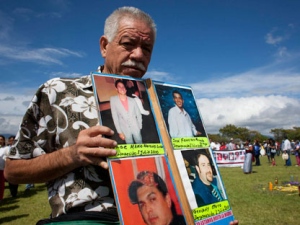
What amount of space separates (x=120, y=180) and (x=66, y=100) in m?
0.60

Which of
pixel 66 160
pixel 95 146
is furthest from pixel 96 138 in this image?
pixel 66 160

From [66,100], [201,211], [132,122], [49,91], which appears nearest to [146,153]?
[132,122]

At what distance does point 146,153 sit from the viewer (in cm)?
136

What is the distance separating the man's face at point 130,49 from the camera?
5.37 feet

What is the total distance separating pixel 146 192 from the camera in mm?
1274

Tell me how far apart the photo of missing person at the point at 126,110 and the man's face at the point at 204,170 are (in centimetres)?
34

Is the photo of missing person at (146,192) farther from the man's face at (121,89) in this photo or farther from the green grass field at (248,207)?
the green grass field at (248,207)

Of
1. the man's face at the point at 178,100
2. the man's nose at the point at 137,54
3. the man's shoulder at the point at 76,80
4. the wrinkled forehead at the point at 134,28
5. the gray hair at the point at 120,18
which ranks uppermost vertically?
the gray hair at the point at 120,18

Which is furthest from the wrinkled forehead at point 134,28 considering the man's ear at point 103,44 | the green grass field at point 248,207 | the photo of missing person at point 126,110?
the green grass field at point 248,207

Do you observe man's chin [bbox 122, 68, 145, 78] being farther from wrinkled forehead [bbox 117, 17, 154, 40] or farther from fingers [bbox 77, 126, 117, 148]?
fingers [bbox 77, 126, 117, 148]

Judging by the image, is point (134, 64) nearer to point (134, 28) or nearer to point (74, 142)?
point (134, 28)

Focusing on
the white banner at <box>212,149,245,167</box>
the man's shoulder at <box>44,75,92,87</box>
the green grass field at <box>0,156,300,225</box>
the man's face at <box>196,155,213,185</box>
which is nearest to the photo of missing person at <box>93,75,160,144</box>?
the man's shoulder at <box>44,75,92,87</box>

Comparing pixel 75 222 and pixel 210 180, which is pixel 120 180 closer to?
pixel 75 222

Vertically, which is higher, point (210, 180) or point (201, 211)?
point (210, 180)
